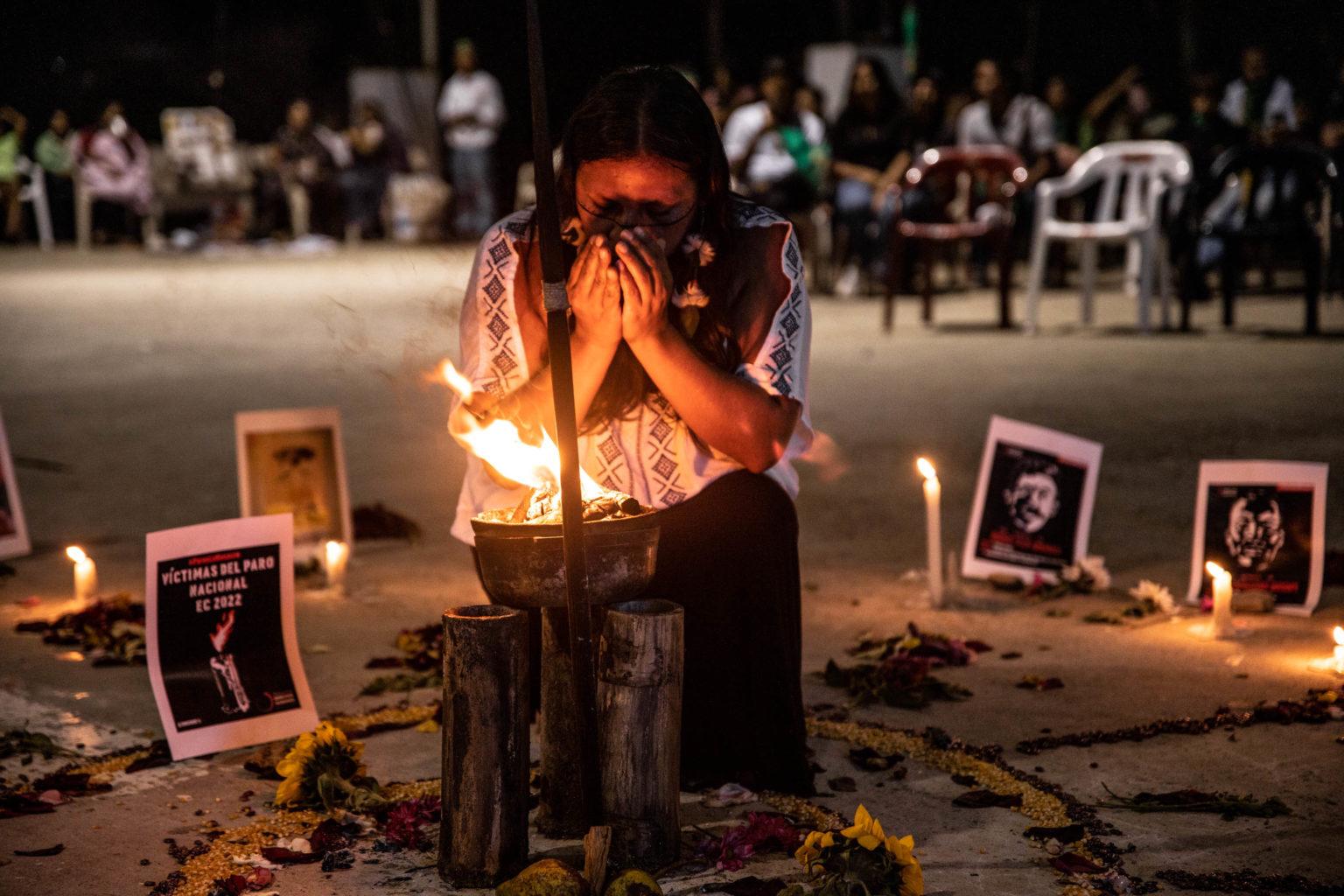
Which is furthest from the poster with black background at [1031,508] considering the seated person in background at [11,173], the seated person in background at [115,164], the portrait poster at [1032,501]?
the seated person in background at [11,173]

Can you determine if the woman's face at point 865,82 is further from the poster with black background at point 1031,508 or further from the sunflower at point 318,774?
the sunflower at point 318,774

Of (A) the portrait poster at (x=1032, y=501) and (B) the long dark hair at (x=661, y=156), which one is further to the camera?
(A) the portrait poster at (x=1032, y=501)

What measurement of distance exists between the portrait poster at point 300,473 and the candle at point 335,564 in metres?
0.23

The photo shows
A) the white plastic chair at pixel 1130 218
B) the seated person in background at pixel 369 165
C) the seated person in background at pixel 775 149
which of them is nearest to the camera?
the white plastic chair at pixel 1130 218

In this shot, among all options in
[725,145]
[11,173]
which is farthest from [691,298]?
[11,173]

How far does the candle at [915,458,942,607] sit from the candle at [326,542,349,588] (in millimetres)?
1763

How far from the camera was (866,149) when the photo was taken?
1291 centimetres

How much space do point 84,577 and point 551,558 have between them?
232cm

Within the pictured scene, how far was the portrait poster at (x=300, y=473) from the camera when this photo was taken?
4.83 metres

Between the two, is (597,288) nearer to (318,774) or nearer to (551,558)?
(551,558)

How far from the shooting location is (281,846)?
273 cm

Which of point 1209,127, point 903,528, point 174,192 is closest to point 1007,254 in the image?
point 1209,127

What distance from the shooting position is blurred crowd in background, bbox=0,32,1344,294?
42.0 ft

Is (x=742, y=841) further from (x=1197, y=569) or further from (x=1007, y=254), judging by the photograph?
(x=1007, y=254)
